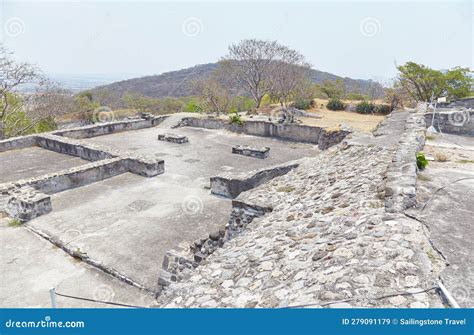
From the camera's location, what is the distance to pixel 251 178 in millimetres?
9266

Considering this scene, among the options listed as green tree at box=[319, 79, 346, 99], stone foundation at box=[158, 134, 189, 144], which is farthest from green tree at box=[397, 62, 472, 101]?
stone foundation at box=[158, 134, 189, 144]

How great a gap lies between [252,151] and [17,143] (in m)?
11.1

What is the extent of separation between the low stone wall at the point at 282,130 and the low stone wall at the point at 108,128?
1.99 meters

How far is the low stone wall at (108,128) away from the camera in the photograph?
54.8ft

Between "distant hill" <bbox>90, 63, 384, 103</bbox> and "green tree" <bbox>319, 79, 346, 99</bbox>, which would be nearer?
"green tree" <bbox>319, 79, 346, 99</bbox>

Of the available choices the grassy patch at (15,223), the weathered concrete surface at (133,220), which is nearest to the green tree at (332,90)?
the weathered concrete surface at (133,220)

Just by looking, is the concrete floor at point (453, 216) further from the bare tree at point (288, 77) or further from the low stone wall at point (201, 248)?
the bare tree at point (288, 77)

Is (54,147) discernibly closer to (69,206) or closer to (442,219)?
(69,206)

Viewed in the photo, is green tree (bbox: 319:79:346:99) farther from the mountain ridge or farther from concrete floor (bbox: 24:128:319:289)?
the mountain ridge

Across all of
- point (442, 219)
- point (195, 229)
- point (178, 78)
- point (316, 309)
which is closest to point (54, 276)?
point (195, 229)

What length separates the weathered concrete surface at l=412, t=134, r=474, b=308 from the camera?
272 cm

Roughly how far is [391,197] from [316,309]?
7.42 feet

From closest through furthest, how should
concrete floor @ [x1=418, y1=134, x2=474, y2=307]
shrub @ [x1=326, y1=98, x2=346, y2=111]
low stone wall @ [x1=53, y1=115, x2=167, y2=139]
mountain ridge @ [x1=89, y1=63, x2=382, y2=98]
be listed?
concrete floor @ [x1=418, y1=134, x2=474, y2=307]
low stone wall @ [x1=53, y1=115, x2=167, y2=139]
shrub @ [x1=326, y1=98, x2=346, y2=111]
mountain ridge @ [x1=89, y1=63, x2=382, y2=98]

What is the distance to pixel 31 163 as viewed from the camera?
500 inches
